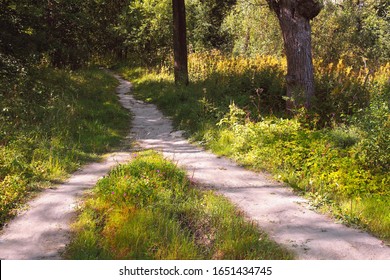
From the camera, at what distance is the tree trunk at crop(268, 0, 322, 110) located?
8445mm

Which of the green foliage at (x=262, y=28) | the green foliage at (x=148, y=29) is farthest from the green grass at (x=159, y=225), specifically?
the green foliage at (x=148, y=29)

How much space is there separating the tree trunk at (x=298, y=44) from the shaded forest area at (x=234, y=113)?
163 millimetres

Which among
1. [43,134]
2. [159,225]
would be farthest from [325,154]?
[43,134]

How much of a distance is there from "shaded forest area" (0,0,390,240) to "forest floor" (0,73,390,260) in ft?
0.99

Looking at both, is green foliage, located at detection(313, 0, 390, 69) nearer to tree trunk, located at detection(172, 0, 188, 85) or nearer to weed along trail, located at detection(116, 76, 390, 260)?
tree trunk, located at detection(172, 0, 188, 85)

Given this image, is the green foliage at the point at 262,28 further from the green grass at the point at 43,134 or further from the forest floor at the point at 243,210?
the forest floor at the point at 243,210

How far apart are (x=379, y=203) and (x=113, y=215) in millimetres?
3538

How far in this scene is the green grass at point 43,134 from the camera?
5.87m

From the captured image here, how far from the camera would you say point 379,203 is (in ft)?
16.1

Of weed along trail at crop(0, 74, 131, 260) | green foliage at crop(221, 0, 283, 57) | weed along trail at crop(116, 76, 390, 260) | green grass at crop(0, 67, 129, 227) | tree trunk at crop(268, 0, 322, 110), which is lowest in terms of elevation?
weed along trail at crop(116, 76, 390, 260)

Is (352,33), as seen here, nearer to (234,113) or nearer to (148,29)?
(148,29)

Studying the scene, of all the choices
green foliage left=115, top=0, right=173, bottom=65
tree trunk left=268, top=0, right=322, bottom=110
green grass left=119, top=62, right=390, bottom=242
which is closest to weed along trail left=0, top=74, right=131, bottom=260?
green grass left=119, top=62, right=390, bottom=242

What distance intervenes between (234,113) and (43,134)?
14.4ft

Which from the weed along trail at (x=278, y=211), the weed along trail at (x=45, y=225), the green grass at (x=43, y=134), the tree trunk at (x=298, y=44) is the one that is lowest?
Answer: the weed along trail at (x=278, y=211)
